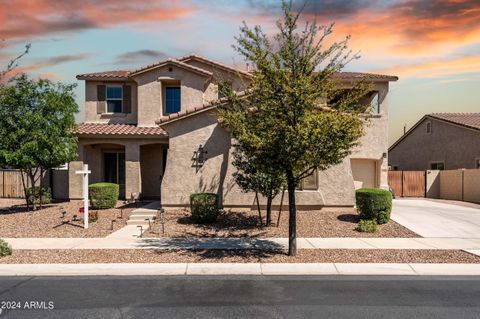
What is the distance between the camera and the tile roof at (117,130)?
66.3 feet

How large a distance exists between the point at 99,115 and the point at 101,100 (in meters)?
0.91

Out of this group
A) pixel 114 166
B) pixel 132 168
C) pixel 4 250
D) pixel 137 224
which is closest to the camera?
pixel 4 250

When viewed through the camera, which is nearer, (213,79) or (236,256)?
(236,256)

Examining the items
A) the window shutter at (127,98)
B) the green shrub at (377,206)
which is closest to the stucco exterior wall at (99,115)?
the window shutter at (127,98)

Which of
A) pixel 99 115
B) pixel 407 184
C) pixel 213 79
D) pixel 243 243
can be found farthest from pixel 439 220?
pixel 99 115

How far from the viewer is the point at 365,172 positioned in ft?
72.1

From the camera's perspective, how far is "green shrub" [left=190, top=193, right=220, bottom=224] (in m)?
14.8

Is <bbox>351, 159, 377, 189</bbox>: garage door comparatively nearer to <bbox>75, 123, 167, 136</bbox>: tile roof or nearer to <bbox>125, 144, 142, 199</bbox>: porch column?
<bbox>75, 123, 167, 136</bbox>: tile roof

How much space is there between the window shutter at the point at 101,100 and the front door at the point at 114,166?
8.59 feet

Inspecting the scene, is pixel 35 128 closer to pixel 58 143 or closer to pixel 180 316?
pixel 58 143

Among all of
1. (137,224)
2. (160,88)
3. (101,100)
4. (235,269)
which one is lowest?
(235,269)

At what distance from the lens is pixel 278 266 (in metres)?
9.60

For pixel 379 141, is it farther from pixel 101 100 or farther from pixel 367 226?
pixel 101 100

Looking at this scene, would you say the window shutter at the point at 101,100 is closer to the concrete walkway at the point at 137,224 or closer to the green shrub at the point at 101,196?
the green shrub at the point at 101,196
